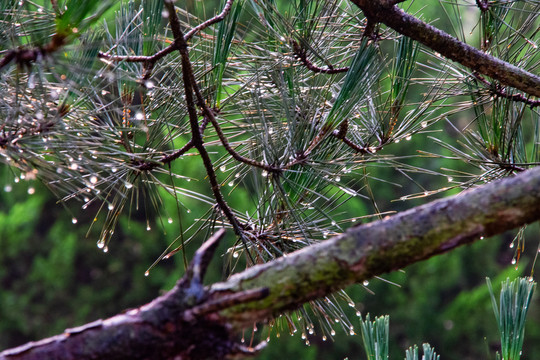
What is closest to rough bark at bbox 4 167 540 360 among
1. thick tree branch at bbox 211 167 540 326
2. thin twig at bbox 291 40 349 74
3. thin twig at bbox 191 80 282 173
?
thick tree branch at bbox 211 167 540 326

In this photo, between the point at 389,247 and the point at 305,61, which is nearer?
the point at 389,247

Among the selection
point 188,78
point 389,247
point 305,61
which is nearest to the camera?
point 389,247

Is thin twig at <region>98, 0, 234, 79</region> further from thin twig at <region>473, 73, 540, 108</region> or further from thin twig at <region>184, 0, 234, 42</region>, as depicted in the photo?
thin twig at <region>473, 73, 540, 108</region>

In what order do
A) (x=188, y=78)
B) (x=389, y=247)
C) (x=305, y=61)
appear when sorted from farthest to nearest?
1. (x=305, y=61)
2. (x=188, y=78)
3. (x=389, y=247)

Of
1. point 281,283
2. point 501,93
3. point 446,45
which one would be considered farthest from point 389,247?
point 501,93

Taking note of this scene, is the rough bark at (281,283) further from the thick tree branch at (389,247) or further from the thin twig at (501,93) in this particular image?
the thin twig at (501,93)

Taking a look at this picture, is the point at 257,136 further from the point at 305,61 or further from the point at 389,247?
the point at 389,247

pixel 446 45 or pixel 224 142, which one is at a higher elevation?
pixel 446 45

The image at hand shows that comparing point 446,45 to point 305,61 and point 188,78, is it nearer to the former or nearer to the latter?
point 305,61
